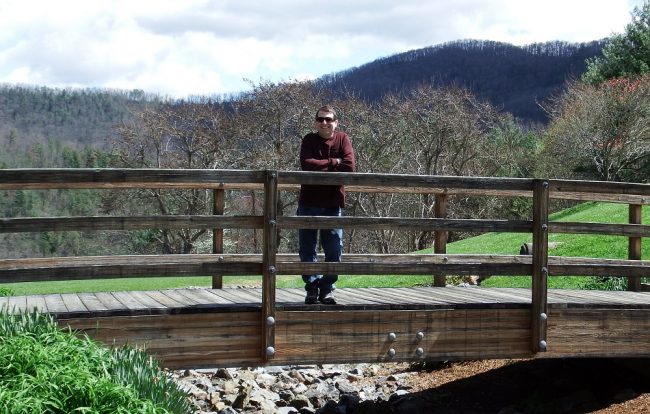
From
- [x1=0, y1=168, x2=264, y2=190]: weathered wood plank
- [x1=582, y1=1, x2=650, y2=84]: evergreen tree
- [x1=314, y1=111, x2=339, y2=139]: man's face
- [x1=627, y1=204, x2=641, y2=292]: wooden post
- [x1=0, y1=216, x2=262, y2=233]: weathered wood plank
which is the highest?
[x1=582, y1=1, x2=650, y2=84]: evergreen tree

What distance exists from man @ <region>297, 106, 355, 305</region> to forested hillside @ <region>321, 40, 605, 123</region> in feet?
363

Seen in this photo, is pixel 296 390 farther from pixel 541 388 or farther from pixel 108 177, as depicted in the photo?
pixel 108 177

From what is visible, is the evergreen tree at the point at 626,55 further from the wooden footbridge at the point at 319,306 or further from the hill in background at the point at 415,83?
the hill in background at the point at 415,83

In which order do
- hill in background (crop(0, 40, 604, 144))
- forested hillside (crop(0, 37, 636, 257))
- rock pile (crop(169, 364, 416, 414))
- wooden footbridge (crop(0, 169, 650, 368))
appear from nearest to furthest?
wooden footbridge (crop(0, 169, 650, 368)), rock pile (crop(169, 364, 416, 414)), forested hillside (crop(0, 37, 636, 257)), hill in background (crop(0, 40, 604, 144))

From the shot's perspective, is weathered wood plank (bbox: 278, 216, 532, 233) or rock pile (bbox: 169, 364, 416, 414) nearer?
weathered wood plank (bbox: 278, 216, 532, 233)

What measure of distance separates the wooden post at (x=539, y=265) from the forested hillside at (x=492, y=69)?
110 metres

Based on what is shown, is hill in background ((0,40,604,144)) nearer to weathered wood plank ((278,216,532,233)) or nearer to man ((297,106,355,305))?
man ((297,106,355,305))

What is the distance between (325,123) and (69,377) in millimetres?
3502

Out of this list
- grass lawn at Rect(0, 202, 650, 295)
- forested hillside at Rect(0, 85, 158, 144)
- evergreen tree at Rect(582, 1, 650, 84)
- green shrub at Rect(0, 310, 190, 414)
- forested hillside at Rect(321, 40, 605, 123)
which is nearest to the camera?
green shrub at Rect(0, 310, 190, 414)

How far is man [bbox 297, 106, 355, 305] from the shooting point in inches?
304

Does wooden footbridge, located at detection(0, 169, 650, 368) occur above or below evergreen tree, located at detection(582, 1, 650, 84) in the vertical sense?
below

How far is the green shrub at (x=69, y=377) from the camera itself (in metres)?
4.96

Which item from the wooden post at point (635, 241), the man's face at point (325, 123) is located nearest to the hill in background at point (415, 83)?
the wooden post at point (635, 241)

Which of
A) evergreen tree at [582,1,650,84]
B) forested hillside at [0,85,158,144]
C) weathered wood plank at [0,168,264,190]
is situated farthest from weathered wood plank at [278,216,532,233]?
forested hillside at [0,85,158,144]
